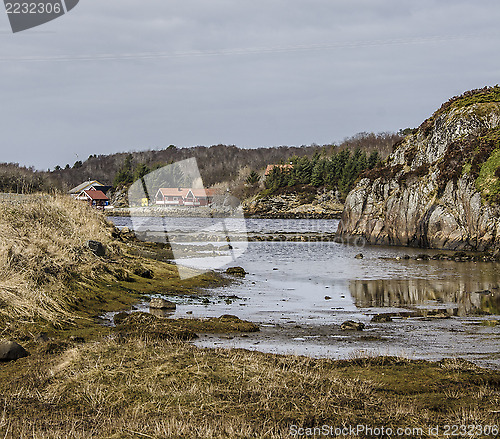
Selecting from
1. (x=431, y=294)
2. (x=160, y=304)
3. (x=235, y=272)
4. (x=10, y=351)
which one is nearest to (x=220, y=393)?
(x=10, y=351)

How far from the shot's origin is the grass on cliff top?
707 cm

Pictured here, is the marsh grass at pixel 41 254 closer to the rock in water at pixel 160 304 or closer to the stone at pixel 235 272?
the rock in water at pixel 160 304

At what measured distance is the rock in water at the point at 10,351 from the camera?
10461 millimetres

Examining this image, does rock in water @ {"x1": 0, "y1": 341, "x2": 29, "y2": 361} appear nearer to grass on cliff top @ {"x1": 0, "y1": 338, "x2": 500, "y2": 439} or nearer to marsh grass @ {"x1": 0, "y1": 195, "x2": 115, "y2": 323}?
grass on cliff top @ {"x1": 0, "y1": 338, "x2": 500, "y2": 439}

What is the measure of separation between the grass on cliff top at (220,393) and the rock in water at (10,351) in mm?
225

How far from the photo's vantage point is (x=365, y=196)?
6700cm

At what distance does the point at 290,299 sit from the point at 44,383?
1432 cm

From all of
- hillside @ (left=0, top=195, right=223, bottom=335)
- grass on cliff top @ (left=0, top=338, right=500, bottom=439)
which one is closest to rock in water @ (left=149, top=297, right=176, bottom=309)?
hillside @ (left=0, top=195, right=223, bottom=335)

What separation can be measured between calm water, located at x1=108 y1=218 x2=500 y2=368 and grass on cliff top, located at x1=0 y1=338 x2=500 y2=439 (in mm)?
2168

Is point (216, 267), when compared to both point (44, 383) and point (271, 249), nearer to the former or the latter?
point (271, 249)

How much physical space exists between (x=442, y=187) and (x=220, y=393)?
169 feet

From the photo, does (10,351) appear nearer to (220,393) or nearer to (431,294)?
(220,393)

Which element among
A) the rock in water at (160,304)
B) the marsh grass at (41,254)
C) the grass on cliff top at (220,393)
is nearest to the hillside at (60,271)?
the marsh grass at (41,254)

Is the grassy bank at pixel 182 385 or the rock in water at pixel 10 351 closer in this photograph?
the grassy bank at pixel 182 385
